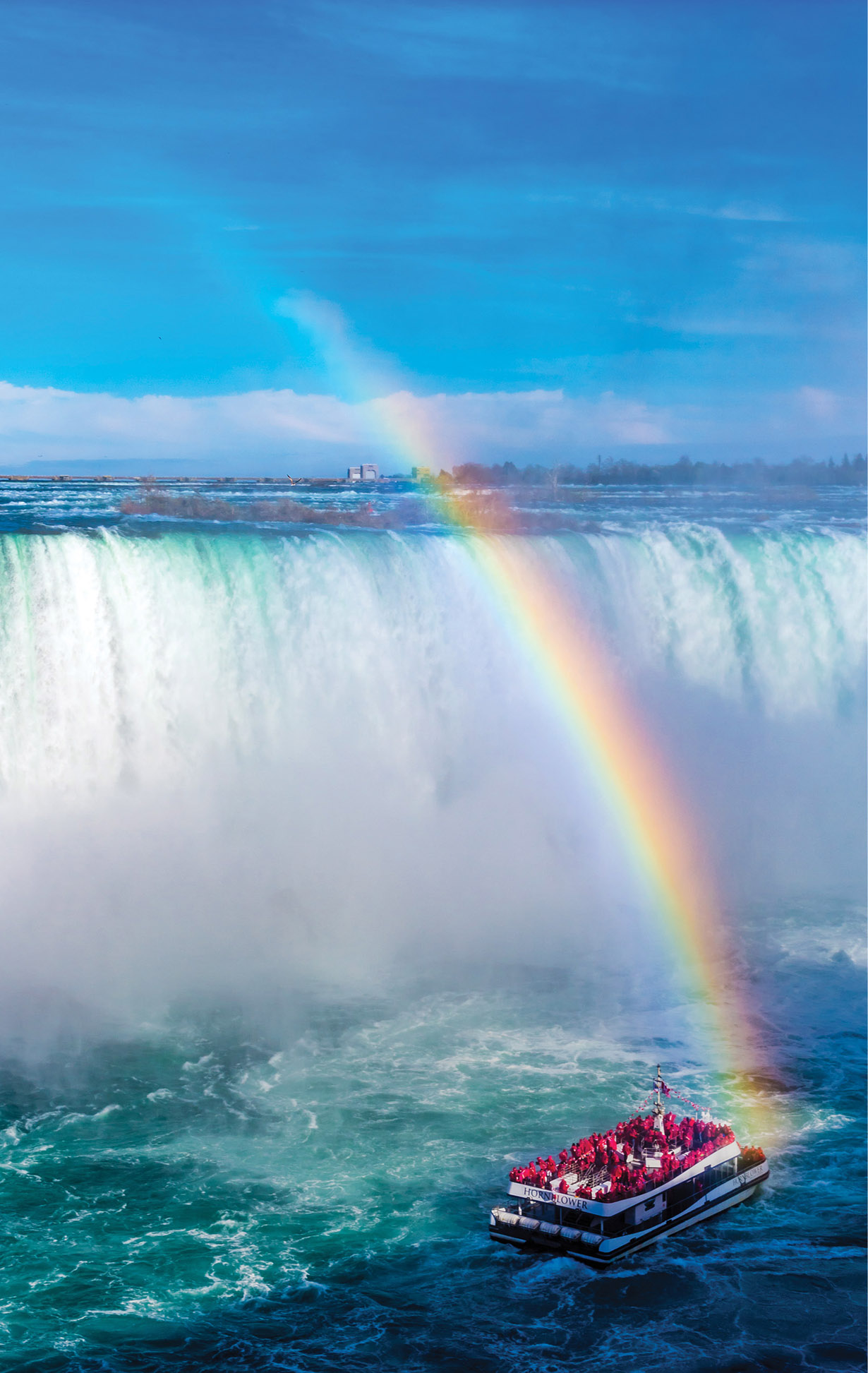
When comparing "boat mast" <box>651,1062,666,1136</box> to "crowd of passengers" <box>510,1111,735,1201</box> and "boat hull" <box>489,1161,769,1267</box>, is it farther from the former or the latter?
"boat hull" <box>489,1161,769,1267</box>

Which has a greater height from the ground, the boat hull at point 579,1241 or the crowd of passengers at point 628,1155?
the crowd of passengers at point 628,1155

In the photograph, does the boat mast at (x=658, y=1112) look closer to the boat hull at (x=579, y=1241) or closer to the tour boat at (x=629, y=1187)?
the tour boat at (x=629, y=1187)

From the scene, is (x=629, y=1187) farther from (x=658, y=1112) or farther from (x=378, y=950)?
(x=378, y=950)

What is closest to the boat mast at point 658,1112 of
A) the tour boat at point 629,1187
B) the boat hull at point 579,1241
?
the tour boat at point 629,1187

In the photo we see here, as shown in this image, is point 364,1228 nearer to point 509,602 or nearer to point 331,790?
point 331,790

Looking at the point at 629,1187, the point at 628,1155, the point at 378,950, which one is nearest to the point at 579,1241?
the point at 629,1187

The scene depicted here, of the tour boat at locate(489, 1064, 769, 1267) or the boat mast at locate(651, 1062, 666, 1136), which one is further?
the boat mast at locate(651, 1062, 666, 1136)

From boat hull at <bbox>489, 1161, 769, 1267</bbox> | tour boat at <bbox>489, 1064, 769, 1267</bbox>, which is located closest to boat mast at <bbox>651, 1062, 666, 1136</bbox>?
tour boat at <bbox>489, 1064, 769, 1267</bbox>

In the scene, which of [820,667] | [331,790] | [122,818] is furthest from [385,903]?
[820,667]
